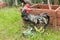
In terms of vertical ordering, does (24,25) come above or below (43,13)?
below

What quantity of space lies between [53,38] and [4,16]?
248 cm

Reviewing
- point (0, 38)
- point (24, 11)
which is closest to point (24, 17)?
point (24, 11)

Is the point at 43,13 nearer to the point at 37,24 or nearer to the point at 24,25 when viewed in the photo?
the point at 37,24

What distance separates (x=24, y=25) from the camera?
488 centimetres

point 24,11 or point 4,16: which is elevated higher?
point 24,11

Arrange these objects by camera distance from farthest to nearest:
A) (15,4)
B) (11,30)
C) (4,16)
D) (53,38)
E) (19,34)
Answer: (15,4)
(4,16)
(11,30)
(19,34)
(53,38)

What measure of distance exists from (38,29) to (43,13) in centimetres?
43

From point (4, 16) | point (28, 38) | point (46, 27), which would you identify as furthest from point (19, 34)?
point (4, 16)

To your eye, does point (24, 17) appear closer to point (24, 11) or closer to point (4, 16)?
point (24, 11)

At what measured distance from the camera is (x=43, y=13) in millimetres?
4609

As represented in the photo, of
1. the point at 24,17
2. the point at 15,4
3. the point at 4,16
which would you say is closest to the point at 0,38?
the point at 24,17

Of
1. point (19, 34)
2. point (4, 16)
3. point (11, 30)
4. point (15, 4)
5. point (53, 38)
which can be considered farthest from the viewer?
point (15, 4)

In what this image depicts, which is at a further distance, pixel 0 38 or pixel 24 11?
pixel 24 11

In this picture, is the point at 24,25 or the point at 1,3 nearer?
the point at 24,25
